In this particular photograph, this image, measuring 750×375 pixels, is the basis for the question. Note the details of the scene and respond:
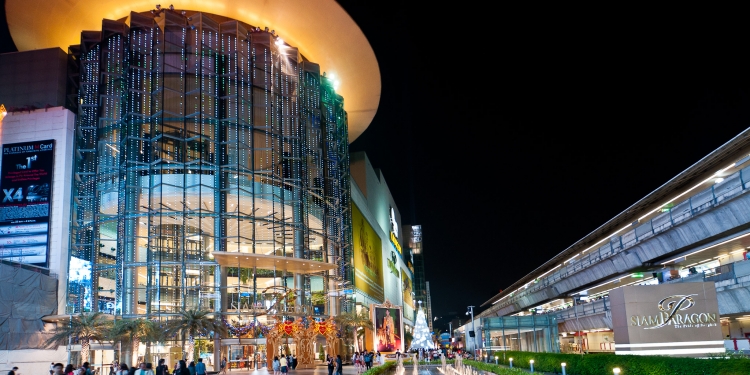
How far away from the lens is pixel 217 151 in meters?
48.4

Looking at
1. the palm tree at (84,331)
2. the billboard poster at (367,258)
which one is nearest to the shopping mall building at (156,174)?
the palm tree at (84,331)

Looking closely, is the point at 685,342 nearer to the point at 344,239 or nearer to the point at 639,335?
the point at 639,335

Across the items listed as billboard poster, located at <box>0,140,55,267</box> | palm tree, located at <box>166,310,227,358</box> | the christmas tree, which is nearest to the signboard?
palm tree, located at <box>166,310,227,358</box>

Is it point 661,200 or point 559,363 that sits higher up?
point 661,200

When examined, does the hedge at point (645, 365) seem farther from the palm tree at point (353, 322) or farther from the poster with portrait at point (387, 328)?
the poster with portrait at point (387, 328)

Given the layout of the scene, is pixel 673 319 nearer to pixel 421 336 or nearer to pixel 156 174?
pixel 156 174

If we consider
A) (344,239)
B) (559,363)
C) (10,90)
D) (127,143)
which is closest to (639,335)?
(559,363)

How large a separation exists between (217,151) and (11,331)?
60.5 feet

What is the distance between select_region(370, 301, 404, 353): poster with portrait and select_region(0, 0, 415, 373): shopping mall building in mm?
7618

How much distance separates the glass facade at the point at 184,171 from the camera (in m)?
45.4

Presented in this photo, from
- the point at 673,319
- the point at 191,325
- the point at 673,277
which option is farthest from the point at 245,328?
the point at 673,319

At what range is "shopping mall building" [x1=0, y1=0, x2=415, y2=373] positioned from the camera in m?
44.3

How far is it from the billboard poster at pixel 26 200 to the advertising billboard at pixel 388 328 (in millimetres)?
30968

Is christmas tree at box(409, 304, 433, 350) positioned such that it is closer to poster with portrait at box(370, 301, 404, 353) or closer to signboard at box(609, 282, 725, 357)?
poster with portrait at box(370, 301, 404, 353)
